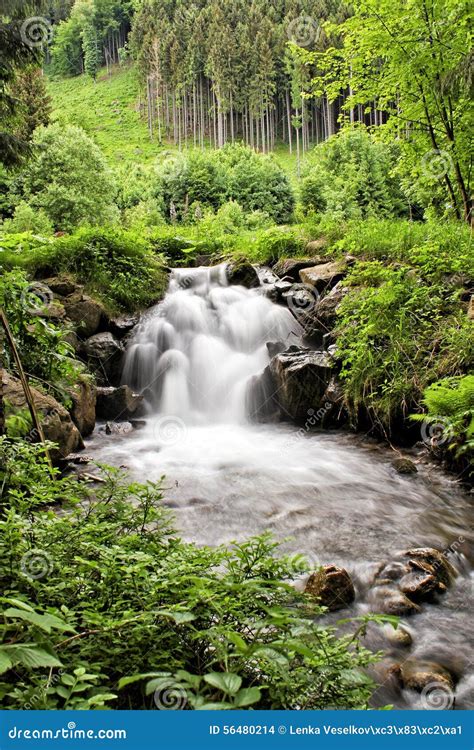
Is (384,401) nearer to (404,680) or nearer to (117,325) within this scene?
(404,680)

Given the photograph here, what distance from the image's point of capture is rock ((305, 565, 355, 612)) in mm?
3709

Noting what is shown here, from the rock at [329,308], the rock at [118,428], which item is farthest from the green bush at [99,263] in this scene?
the rock at [329,308]

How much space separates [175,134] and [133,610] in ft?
223

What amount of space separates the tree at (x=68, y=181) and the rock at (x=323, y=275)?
1298 cm

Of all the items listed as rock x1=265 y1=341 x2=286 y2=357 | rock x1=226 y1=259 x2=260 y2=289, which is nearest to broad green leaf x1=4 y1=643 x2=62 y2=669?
rock x1=265 y1=341 x2=286 y2=357

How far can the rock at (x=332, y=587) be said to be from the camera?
3709 millimetres

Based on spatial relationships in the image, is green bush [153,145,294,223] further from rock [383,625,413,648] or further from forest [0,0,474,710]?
rock [383,625,413,648]

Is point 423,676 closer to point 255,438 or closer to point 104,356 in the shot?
point 255,438

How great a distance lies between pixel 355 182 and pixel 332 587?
31.3 metres

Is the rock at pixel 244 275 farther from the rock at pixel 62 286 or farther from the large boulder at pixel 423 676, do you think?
the large boulder at pixel 423 676

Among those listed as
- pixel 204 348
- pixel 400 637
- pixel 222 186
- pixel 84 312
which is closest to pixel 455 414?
pixel 400 637

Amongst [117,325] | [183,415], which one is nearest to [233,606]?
[183,415]

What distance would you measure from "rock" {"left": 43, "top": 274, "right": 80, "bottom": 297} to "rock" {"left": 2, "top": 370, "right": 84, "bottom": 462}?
4474 mm

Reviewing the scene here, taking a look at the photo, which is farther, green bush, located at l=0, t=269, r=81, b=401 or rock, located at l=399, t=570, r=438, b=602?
green bush, located at l=0, t=269, r=81, b=401
